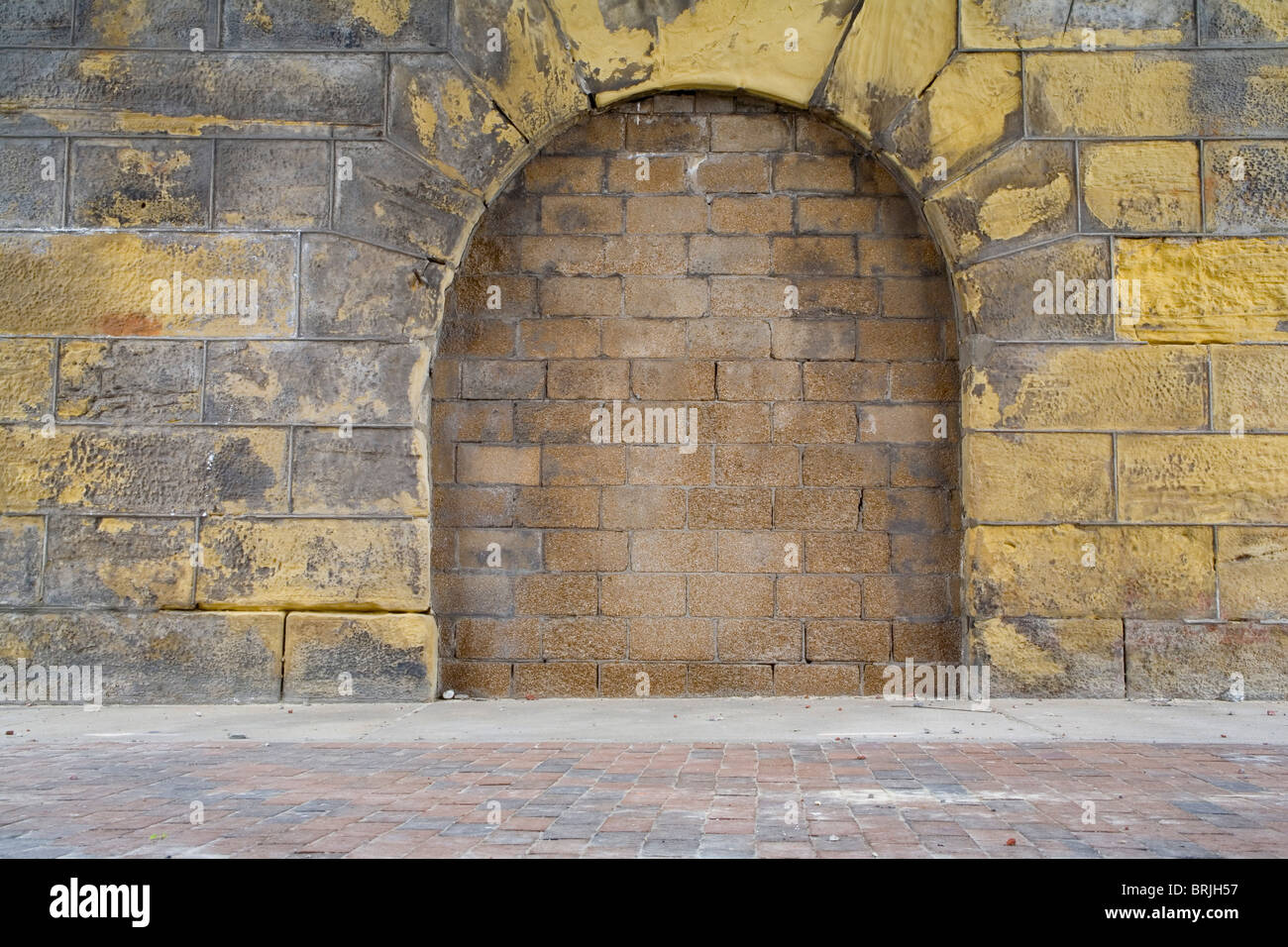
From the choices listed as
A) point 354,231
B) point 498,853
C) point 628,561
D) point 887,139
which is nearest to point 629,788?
point 498,853

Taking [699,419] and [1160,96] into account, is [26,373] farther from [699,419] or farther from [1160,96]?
[1160,96]

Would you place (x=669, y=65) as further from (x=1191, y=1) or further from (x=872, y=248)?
(x=1191, y=1)

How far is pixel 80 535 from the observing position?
5.72m

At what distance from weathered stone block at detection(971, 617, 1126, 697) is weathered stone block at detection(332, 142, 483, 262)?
3.57 metres

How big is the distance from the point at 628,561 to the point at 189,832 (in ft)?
10.8

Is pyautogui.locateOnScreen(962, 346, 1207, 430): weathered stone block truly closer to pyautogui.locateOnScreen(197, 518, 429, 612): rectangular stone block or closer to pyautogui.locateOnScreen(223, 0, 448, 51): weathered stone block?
pyautogui.locateOnScreen(197, 518, 429, 612): rectangular stone block

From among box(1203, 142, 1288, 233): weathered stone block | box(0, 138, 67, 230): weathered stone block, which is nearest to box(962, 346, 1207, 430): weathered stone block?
box(1203, 142, 1288, 233): weathered stone block

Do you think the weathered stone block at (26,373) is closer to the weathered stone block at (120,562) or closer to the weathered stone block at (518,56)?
the weathered stone block at (120,562)

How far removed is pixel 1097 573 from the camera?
18.6ft

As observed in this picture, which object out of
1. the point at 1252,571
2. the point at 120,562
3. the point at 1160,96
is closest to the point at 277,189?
the point at 120,562

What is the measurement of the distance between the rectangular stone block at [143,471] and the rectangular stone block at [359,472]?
12 centimetres

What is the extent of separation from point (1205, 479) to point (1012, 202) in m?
1.77

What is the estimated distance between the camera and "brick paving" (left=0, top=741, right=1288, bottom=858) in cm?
284

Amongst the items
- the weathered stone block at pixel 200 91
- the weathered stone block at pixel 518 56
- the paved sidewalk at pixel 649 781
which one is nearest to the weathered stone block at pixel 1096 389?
the paved sidewalk at pixel 649 781
